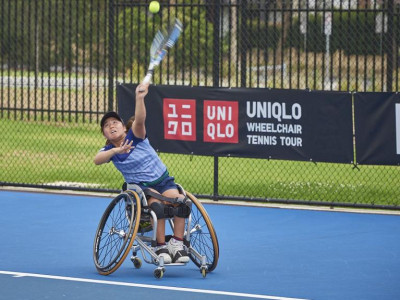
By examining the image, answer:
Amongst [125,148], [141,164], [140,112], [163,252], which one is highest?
[140,112]

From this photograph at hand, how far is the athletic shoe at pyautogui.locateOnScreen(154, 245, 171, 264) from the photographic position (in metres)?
8.66

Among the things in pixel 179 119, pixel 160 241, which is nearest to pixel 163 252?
pixel 160 241

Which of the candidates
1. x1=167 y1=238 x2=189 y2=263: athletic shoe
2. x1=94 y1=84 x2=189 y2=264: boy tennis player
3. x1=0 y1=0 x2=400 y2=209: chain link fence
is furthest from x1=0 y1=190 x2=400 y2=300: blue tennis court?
x1=0 y1=0 x2=400 y2=209: chain link fence

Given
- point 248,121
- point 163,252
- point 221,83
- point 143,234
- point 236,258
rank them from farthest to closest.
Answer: point 221,83 < point 248,121 < point 236,258 < point 143,234 < point 163,252

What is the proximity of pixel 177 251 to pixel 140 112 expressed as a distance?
1201 mm

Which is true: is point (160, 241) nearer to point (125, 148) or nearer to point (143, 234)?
point (143, 234)

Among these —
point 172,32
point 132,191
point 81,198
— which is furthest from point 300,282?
point 81,198

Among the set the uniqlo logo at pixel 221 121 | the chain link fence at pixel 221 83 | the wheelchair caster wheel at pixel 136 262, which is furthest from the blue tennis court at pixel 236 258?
the chain link fence at pixel 221 83

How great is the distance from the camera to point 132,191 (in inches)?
343

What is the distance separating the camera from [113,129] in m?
8.99

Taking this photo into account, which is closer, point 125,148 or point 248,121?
point 125,148

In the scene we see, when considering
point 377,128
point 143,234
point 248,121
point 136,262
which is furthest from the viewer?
point 248,121

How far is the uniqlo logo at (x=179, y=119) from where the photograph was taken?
12977 millimetres

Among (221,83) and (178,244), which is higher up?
(221,83)
